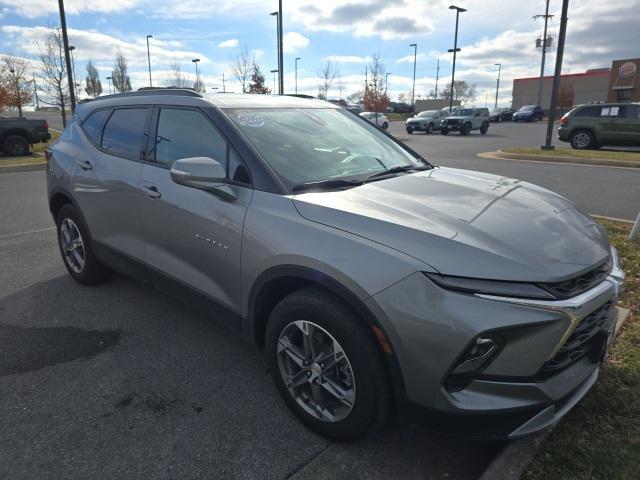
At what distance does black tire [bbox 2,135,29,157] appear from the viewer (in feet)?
53.6

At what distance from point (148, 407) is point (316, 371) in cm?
110

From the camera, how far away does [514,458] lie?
2.24 meters

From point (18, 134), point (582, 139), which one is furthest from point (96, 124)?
point (582, 139)

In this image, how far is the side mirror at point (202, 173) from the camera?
2.67 metres

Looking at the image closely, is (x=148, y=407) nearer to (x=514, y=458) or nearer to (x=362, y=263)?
(x=362, y=263)

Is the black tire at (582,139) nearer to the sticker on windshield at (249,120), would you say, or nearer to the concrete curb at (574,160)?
the concrete curb at (574,160)

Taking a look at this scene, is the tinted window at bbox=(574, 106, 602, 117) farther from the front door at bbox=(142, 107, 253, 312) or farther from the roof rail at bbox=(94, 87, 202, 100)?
the front door at bbox=(142, 107, 253, 312)

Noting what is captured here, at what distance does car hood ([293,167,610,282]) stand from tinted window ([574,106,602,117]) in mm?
17671

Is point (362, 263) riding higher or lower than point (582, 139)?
higher

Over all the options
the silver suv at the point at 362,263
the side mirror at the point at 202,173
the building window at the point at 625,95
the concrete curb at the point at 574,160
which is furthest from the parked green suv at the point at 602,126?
the building window at the point at 625,95

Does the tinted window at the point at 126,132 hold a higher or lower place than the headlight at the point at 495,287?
higher

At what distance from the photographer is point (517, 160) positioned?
15.0 m

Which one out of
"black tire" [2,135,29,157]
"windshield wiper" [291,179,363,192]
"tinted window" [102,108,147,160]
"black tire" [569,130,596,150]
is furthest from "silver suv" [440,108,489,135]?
"windshield wiper" [291,179,363,192]

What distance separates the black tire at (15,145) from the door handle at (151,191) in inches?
634
